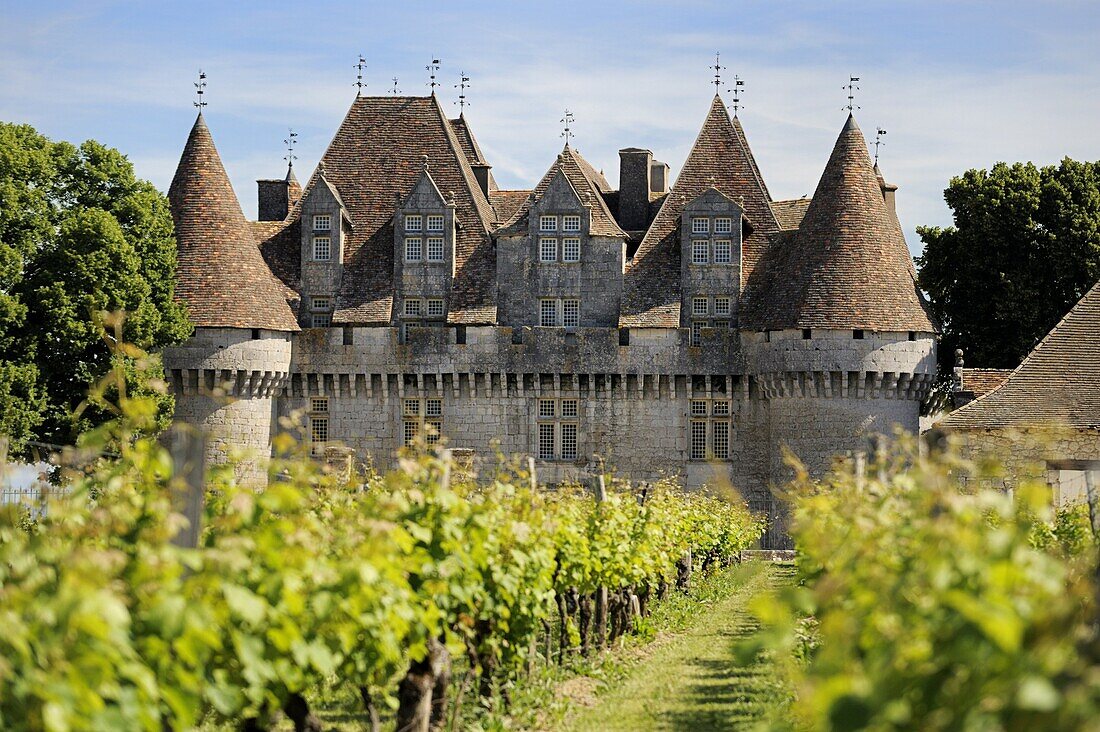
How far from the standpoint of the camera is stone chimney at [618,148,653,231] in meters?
41.8

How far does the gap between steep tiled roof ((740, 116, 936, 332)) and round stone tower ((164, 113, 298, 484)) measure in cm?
1106

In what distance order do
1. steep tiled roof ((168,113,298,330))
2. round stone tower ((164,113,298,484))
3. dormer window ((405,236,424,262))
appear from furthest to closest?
1. dormer window ((405,236,424,262))
2. steep tiled roof ((168,113,298,330))
3. round stone tower ((164,113,298,484))

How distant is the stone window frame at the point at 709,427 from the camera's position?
3819cm

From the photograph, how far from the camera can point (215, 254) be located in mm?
37312

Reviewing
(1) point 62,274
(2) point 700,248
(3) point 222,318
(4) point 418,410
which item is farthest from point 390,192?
(1) point 62,274

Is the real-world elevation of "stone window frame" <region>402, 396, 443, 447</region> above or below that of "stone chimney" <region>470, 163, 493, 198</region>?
below

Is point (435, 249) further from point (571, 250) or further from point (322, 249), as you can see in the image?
point (571, 250)

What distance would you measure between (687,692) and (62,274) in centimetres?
2173

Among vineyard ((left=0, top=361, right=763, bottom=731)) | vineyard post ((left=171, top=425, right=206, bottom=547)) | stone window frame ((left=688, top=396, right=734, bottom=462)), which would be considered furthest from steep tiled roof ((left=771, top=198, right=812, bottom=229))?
vineyard post ((left=171, top=425, right=206, bottom=547))

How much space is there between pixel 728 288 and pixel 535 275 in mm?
4541

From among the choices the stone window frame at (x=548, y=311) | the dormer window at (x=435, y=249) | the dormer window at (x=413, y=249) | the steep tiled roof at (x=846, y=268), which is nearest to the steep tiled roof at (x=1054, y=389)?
the steep tiled roof at (x=846, y=268)

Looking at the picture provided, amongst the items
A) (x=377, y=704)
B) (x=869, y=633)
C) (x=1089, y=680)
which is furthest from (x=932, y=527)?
(x=377, y=704)

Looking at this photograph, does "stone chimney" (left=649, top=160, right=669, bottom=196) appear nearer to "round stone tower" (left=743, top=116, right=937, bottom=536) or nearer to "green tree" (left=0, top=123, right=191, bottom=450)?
"round stone tower" (left=743, top=116, right=937, bottom=536)

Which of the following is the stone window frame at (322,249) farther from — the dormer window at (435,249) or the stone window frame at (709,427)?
the stone window frame at (709,427)
